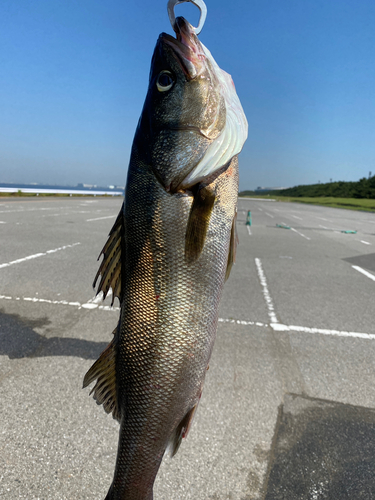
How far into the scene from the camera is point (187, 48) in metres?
1.30

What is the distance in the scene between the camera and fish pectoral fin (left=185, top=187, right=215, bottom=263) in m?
1.27

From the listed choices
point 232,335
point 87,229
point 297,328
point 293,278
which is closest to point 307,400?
point 232,335

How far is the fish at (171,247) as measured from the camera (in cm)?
128

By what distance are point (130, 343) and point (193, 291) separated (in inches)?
13.5

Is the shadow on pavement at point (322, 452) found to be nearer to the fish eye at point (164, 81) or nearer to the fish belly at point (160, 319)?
the fish belly at point (160, 319)

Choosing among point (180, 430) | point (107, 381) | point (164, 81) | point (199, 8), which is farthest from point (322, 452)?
point (199, 8)

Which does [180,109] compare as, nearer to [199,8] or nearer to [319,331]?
[199,8]

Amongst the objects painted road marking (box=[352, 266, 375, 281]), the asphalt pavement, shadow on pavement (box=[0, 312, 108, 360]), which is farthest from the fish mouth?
painted road marking (box=[352, 266, 375, 281])

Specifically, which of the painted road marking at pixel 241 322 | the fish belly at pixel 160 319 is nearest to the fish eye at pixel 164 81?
the fish belly at pixel 160 319

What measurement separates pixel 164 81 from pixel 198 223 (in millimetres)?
606

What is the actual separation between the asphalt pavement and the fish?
1084 millimetres

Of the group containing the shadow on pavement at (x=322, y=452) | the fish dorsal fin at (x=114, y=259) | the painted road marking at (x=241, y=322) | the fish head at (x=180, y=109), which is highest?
the fish head at (x=180, y=109)

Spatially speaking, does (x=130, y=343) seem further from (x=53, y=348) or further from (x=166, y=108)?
(x=53, y=348)

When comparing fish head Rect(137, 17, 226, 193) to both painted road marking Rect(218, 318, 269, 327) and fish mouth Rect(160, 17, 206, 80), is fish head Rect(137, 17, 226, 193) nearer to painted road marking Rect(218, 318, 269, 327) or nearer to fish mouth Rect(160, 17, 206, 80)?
fish mouth Rect(160, 17, 206, 80)
